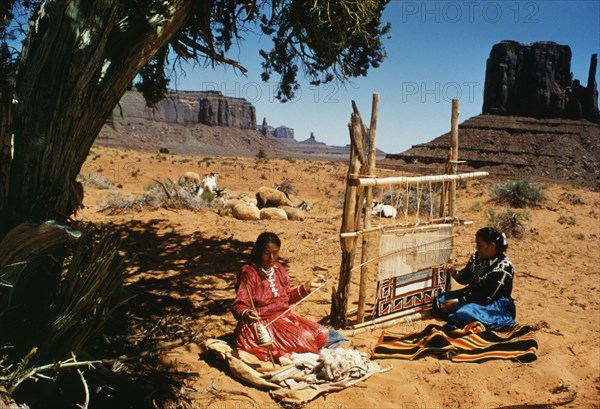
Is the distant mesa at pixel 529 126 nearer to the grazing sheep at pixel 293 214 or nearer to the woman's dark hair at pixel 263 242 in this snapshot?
the grazing sheep at pixel 293 214

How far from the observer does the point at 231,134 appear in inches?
5069

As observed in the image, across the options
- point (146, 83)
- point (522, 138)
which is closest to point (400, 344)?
point (146, 83)

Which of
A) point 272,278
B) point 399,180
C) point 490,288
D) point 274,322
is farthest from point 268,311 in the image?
point 490,288

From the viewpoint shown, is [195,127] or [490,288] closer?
[490,288]

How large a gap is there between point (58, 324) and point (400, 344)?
3290mm

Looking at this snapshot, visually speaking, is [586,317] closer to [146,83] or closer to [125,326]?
[125,326]

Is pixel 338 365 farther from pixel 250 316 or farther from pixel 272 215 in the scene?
pixel 272 215

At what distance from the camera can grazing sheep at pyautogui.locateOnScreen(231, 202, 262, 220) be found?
35.8ft

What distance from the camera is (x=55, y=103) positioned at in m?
3.52

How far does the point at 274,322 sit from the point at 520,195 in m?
12.7

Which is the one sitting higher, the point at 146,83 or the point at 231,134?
the point at 231,134

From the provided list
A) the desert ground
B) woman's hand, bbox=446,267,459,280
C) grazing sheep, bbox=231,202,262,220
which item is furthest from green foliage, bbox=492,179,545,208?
woman's hand, bbox=446,267,459,280

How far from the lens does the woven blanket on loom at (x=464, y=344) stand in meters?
4.40

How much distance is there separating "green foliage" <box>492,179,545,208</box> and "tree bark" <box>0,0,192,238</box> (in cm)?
1376
